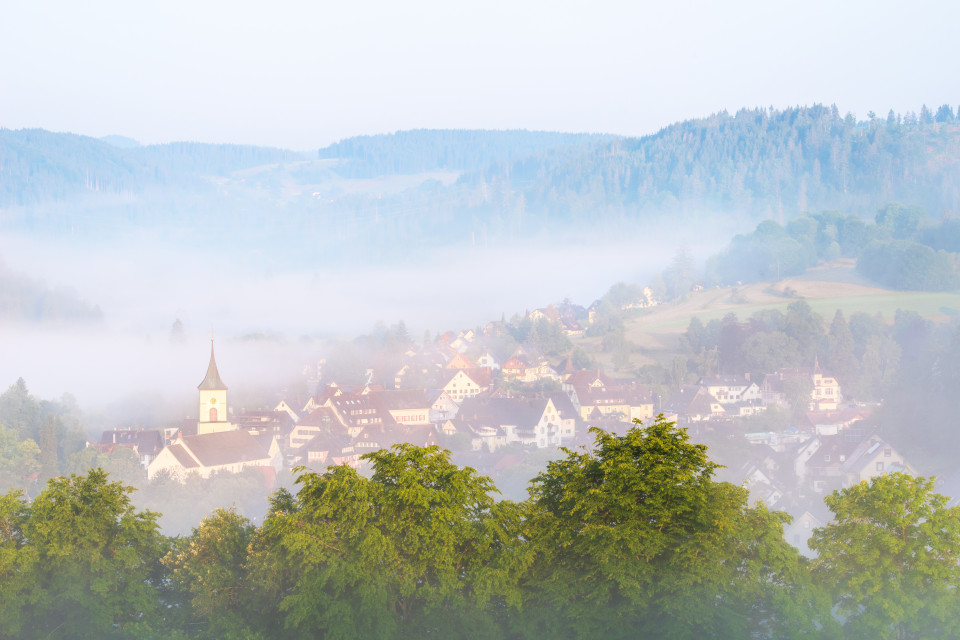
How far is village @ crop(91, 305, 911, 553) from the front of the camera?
249 feet

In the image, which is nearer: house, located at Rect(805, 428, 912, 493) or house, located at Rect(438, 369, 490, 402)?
house, located at Rect(805, 428, 912, 493)

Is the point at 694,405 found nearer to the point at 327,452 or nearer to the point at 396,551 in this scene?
Result: the point at 327,452

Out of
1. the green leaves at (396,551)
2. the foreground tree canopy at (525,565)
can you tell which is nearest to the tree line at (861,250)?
the foreground tree canopy at (525,565)

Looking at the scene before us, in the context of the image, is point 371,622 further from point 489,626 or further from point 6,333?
point 6,333

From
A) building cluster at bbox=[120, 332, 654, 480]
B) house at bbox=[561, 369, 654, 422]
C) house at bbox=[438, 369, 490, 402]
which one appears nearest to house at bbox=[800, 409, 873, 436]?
house at bbox=[561, 369, 654, 422]

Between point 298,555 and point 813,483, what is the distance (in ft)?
177

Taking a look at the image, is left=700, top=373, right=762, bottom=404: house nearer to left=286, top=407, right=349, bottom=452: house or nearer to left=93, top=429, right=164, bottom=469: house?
left=286, top=407, right=349, bottom=452: house

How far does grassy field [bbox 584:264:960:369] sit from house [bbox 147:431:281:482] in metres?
51.1

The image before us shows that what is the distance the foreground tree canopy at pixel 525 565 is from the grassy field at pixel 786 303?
94.4 meters

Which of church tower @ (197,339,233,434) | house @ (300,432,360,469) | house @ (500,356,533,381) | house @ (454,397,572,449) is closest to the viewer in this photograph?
house @ (300,432,360,469)

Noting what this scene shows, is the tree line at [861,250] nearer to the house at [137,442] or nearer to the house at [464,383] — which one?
the house at [464,383]

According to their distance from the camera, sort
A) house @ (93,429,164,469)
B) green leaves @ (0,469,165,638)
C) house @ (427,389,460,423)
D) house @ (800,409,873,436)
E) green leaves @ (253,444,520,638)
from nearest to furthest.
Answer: green leaves @ (253,444,520,638) → green leaves @ (0,469,165,638) → house @ (93,429,164,469) → house @ (800,409,873,436) → house @ (427,389,460,423)

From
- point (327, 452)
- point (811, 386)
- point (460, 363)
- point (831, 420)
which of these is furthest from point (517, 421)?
point (811, 386)

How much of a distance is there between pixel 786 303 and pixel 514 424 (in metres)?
54.5
